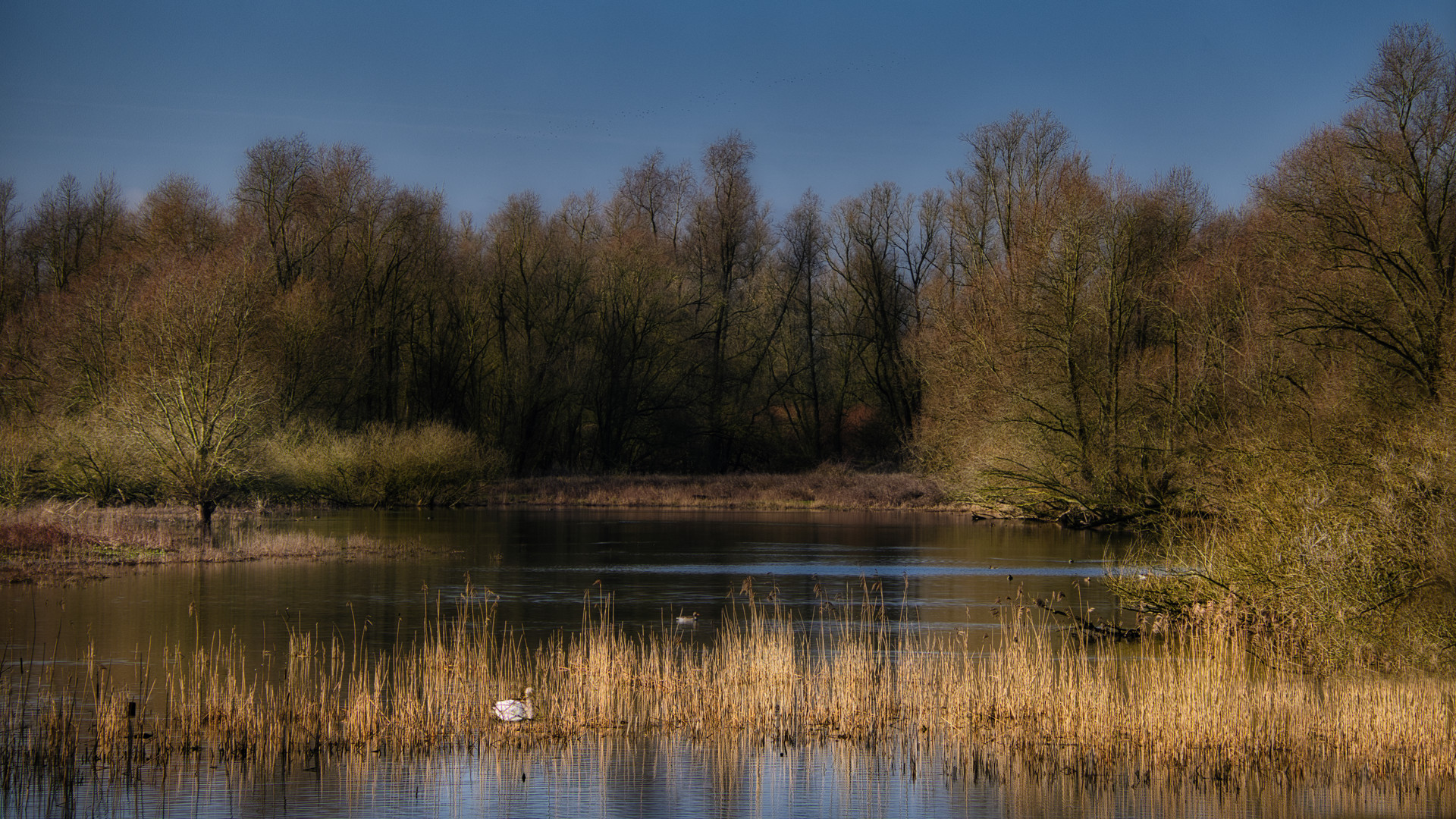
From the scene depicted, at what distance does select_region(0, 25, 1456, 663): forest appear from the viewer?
1568cm

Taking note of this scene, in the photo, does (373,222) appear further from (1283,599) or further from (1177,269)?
(1283,599)

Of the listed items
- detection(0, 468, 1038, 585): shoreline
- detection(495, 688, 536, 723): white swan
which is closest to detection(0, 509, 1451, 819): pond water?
detection(495, 688, 536, 723): white swan

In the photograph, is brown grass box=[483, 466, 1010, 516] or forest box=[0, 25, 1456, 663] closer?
forest box=[0, 25, 1456, 663]

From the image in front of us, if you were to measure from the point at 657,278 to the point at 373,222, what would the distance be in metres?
13.5

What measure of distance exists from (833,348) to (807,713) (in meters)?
54.9

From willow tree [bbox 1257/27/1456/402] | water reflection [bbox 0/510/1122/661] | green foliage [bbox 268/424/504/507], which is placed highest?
willow tree [bbox 1257/27/1456/402]

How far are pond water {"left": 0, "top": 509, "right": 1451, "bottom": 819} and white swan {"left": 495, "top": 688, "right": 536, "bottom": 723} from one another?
78cm

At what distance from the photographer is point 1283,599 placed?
1352cm

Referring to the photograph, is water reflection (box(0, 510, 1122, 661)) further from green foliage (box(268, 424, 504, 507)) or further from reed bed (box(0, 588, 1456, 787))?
green foliage (box(268, 424, 504, 507))

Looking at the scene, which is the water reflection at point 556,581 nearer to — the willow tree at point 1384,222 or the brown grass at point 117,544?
the brown grass at point 117,544

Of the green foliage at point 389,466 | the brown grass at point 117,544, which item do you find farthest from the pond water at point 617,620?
the green foliage at point 389,466

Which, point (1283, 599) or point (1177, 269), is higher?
point (1177, 269)

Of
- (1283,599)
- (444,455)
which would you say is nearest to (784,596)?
(1283,599)

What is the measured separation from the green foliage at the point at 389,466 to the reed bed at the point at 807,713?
1263 inches
